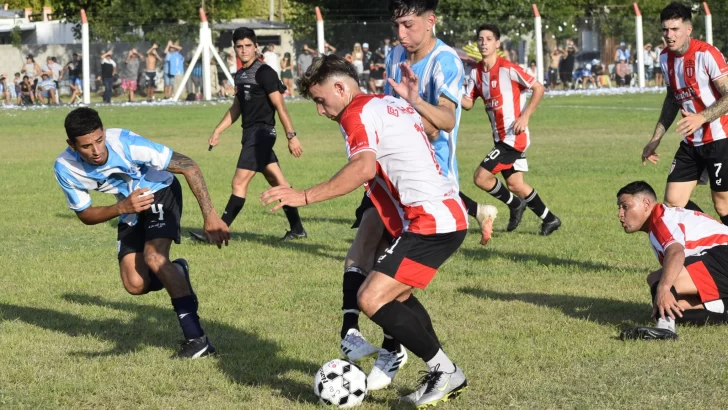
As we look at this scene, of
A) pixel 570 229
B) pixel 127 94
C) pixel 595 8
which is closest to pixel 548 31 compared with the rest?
pixel 127 94

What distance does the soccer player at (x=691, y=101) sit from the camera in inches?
328

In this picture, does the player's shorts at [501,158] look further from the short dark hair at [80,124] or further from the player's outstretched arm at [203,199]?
the short dark hair at [80,124]

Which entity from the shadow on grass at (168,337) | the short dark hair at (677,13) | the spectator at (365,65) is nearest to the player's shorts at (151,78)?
the spectator at (365,65)

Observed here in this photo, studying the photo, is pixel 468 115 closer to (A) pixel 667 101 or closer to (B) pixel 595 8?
(A) pixel 667 101

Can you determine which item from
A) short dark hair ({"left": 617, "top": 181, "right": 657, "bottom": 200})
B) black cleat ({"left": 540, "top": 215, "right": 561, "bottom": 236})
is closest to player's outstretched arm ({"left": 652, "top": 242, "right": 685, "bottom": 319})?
short dark hair ({"left": 617, "top": 181, "right": 657, "bottom": 200})

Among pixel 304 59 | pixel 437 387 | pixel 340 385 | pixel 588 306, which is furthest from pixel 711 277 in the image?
pixel 304 59

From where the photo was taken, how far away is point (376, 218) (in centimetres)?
621

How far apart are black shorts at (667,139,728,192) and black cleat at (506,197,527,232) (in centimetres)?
249

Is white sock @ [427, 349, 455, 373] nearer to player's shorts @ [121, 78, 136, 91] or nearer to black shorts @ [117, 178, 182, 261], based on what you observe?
black shorts @ [117, 178, 182, 261]

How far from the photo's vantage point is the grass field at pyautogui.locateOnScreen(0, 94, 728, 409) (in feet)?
18.6

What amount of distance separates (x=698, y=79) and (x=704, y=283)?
7.48 feet

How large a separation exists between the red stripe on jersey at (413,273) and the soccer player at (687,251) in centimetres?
200

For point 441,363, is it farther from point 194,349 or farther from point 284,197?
point 194,349

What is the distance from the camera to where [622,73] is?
42688 millimetres
